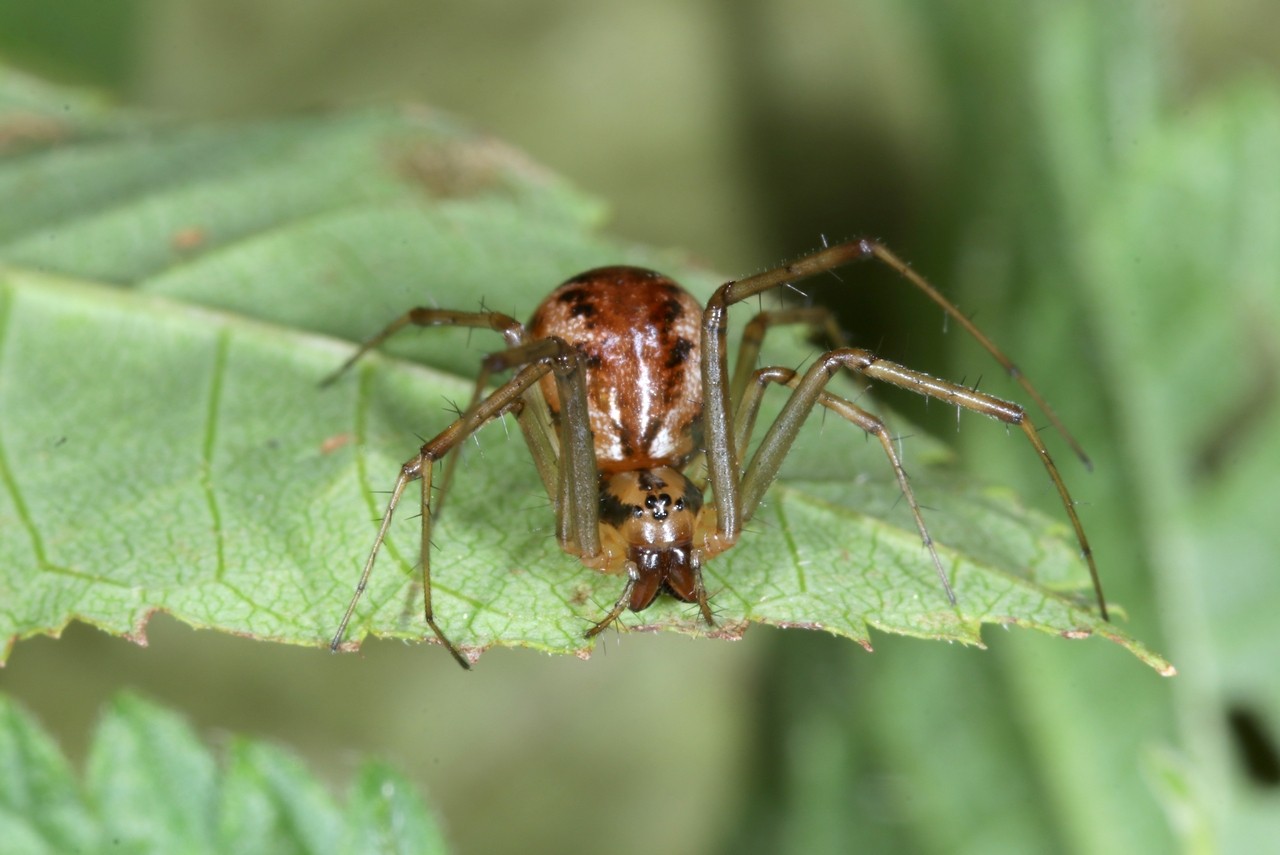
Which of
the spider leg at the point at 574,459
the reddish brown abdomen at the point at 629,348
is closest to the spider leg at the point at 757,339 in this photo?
the reddish brown abdomen at the point at 629,348

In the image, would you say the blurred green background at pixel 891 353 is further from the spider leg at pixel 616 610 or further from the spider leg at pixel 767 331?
the spider leg at pixel 616 610

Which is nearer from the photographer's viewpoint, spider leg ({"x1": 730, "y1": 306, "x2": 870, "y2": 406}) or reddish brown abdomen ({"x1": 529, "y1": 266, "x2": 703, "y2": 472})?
reddish brown abdomen ({"x1": 529, "y1": 266, "x2": 703, "y2": 472})

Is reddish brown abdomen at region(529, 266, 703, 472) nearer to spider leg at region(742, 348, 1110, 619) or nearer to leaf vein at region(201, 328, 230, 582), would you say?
spider leg at region(742, 348, 1110, 619)

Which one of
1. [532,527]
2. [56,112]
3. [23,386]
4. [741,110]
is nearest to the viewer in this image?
[532,527]

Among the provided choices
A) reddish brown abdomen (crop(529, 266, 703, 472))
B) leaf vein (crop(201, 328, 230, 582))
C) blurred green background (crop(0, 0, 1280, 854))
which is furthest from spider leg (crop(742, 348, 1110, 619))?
leaf vein (crop(201, 328, 230, 582))

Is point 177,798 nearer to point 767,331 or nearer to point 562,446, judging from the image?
point 562,446

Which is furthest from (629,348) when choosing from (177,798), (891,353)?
(177,798)

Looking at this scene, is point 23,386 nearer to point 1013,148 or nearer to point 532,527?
point 532,527

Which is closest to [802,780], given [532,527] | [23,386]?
[532,527]
